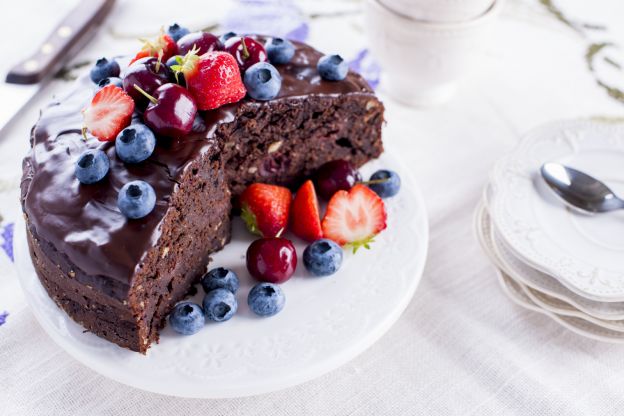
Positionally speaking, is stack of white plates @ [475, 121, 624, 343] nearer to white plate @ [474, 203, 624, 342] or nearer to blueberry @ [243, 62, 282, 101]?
white plate @ [474, 203, 624, 342]

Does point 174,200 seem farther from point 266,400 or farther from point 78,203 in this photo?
point 266,400

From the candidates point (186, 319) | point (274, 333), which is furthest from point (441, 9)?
point (186, 319)

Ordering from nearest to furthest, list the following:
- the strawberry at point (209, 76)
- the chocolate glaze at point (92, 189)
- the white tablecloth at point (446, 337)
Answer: the chocolate glaze at point (92, 189) < the white tablecloth at point (446, 337) < the strawberry at point (209, 76)

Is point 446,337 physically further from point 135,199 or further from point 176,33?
point 176,33

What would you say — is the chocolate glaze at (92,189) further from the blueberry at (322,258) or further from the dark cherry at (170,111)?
the blueberry at (322,258)

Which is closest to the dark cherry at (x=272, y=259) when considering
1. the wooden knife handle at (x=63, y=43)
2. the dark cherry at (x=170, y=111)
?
the dark cherry at (x=170, y=111)

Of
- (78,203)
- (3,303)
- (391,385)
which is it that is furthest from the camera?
(3,303)

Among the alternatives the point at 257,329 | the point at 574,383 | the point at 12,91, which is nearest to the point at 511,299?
the point at 574,383
